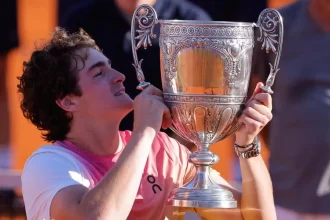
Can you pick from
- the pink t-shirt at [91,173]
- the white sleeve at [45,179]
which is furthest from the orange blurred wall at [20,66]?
the white sleeve at [45,179]

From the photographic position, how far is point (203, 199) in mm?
2939

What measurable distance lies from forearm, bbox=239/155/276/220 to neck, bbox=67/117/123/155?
1.26ft

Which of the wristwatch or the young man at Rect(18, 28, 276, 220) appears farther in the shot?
the wristwatch

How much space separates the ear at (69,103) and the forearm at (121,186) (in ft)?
1.11

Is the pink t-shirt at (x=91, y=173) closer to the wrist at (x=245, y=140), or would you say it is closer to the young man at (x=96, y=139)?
the young man at (x=96, y=139)

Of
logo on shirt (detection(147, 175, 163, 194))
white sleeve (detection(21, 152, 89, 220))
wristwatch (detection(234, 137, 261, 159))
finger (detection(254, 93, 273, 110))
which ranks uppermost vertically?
finger (detection(254, 93, 273, 110))

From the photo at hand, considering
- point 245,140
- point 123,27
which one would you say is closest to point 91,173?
point 245,140

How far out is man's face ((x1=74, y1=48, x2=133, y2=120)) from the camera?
3146 mm

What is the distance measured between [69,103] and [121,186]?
443 millimetres

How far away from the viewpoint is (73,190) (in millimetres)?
2902

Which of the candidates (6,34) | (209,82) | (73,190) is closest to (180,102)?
(209,82)

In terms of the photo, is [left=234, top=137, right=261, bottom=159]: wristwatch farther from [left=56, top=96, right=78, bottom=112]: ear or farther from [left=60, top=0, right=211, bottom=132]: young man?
[left=60, top=0, right=211, bottom=132]: young man

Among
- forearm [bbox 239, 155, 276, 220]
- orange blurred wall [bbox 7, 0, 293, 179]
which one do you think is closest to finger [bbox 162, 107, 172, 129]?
forearm [bbox 239, 155, 276, 220]

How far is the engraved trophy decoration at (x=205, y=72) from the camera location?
289 cm
